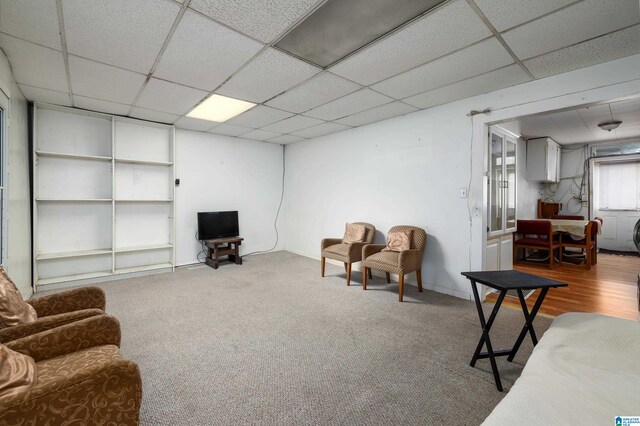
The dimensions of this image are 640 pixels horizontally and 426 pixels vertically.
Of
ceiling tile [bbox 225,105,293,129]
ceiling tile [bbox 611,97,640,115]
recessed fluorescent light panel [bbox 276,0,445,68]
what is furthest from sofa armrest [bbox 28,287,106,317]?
ceiling tile [bbox 611,97,640,115]

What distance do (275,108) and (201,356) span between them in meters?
3.13

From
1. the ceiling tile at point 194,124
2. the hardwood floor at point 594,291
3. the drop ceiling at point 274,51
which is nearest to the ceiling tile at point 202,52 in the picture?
the drop ceiling at point 274,51

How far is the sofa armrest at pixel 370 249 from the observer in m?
4.01

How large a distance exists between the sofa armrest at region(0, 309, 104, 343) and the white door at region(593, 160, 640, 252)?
9.70 meters

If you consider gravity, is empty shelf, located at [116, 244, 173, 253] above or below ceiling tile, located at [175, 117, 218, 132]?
below

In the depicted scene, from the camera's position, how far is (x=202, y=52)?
245cm

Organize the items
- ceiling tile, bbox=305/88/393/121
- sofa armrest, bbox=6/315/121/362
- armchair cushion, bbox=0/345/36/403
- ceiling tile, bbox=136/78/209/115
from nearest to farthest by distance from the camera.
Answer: armchair cushion, bbox=0/345/36/403 → sofa armrest, bbox=6/315/121/362 → ceiling tile, bbox=136/78/209/115 → ceiling tile, bbox=305/88/393/121

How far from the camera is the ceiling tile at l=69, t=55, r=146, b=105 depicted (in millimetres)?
2731

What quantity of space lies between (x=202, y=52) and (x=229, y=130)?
2.93 metres

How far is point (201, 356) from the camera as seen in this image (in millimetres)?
2262

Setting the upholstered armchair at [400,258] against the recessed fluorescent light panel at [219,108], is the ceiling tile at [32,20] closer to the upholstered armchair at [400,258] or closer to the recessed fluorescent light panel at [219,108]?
the recessed fluorescent light panel at [219,108]

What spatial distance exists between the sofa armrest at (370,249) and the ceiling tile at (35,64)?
3836mm

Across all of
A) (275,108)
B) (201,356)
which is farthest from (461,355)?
(275,108)

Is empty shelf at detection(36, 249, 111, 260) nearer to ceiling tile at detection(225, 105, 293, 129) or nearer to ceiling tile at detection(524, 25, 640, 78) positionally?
ceiling tile at detection(225, 105, 293, 129)
